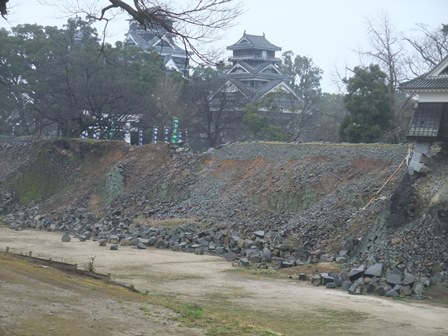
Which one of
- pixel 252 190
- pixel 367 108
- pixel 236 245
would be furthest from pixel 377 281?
pixel 367 108

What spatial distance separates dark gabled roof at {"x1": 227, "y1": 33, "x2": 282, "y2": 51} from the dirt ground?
5707 centimetres

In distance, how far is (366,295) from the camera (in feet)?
88.2

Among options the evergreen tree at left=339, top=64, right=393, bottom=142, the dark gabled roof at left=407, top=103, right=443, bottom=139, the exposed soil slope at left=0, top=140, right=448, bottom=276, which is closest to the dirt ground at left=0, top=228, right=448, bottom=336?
the exposed soil slope at left=0, top=140, right=448, bottom=276

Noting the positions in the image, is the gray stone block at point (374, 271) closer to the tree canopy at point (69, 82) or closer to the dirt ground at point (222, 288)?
the dirt ground at point (222, 288)

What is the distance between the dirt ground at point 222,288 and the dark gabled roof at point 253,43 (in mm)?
57073

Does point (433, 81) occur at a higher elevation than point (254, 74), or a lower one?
lower

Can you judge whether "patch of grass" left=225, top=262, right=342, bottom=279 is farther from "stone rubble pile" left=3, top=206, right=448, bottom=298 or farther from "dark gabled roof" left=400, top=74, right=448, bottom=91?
"dark gabled roof" left=400, top=74, right=448, bottom=91

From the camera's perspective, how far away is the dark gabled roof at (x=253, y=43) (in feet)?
306

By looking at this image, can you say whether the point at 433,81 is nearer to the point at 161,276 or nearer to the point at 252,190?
the point at 252,190

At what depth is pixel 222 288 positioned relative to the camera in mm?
27172

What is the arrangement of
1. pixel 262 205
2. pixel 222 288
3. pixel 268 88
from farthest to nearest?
1. pixel 268 88
2. pixel 262 205
3. pixel 222 288

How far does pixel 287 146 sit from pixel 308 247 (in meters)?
12.4

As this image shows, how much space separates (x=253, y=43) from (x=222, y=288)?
68.6 m

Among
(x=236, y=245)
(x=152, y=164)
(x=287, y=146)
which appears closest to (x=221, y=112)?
(x=152, y=164)
